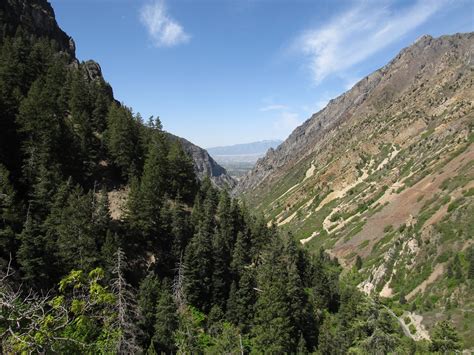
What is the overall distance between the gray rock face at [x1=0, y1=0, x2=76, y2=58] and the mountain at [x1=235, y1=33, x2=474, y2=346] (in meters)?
111

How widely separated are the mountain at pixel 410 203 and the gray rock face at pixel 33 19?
11105cm

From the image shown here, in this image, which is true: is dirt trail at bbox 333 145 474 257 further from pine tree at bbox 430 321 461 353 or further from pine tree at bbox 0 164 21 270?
pine tree at bbox 0 164 21 270

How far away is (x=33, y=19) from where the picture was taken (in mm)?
126375

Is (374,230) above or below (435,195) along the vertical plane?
below

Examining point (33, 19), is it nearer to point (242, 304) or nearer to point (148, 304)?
point (148, 304)

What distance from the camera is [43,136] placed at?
52.2m

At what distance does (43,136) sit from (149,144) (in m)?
19.5

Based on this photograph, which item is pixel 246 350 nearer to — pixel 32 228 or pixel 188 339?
pixel 188 339

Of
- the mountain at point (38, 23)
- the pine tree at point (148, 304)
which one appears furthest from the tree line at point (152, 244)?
the mountain at point (38, 23)

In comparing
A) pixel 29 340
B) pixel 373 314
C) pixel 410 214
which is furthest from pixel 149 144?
pixel 29 340

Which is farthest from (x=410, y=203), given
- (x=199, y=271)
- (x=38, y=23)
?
(x=38, y=23)

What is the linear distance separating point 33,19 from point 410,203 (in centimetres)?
13406

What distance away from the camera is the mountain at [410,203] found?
5419cm

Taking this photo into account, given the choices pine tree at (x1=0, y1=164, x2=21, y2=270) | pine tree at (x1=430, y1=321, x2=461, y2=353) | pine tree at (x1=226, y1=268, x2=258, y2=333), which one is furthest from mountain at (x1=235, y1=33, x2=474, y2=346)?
pine tree at (x1=0, y1=164, x2=21, y2=270)
